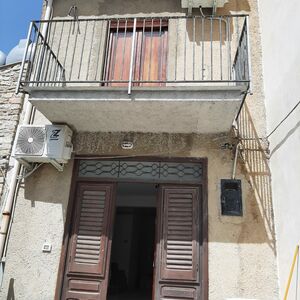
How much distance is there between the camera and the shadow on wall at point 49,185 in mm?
5840

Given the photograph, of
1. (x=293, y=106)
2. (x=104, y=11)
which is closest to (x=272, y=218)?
(x=293, y=106)

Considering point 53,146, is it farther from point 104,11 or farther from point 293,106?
point 293,106

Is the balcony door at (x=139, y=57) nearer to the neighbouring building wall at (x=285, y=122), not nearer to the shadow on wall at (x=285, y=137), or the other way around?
the neighbouring building wall at (x=285, y=122)

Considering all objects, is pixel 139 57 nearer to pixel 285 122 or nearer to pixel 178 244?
pixel 285 122

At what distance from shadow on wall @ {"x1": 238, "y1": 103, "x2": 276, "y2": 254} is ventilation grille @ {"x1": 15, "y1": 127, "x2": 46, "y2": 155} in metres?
3.44

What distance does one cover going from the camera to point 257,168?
5.66 metres

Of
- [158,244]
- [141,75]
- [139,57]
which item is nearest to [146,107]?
[141,75]

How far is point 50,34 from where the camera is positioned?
23.1 feet

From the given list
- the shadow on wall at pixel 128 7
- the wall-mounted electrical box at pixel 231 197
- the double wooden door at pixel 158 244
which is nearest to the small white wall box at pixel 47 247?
the double wooden door at pixel 158 244

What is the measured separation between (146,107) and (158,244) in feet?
7.34

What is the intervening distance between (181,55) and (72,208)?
3547 mm

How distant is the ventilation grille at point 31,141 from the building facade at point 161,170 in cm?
33

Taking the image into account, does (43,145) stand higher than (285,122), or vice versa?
(285,122)

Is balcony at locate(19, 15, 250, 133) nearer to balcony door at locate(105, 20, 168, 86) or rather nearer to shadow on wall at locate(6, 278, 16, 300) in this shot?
balcony door at locate(105, 20, 168, 86)
